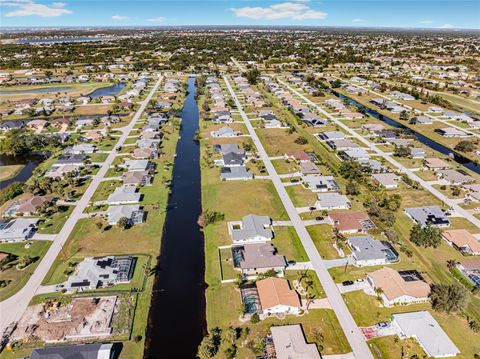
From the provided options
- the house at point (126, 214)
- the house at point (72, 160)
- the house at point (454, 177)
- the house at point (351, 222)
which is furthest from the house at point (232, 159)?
the house at point (454, 177)

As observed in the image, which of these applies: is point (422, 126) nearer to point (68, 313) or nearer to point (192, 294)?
point (192, 294)

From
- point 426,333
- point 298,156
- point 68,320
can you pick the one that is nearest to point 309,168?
point 298,156

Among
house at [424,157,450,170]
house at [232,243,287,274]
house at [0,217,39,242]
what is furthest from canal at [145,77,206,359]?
house at [424,157,450,170]

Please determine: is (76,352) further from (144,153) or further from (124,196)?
(144,153)

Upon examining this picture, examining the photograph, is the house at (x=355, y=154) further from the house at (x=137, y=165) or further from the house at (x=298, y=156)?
the house at (x=137, y=165)

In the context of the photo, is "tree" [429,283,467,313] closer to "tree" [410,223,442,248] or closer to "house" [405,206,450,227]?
"tree" [410,223,442,248]

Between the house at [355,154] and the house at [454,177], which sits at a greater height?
the house at [355,154]
